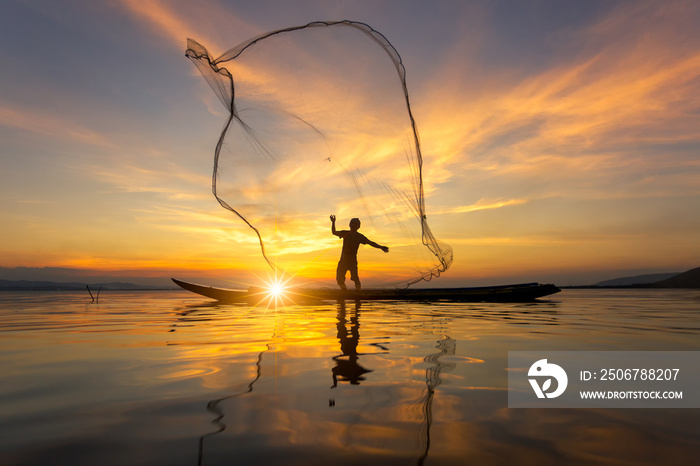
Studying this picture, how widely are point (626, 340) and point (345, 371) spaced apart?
646cm

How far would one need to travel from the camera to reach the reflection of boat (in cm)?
2191

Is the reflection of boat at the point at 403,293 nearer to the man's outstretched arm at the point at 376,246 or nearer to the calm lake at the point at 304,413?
the man's outstretched arm at the point at 376,246

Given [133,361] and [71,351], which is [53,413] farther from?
[71,351]

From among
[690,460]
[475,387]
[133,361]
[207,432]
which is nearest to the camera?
[690,460]

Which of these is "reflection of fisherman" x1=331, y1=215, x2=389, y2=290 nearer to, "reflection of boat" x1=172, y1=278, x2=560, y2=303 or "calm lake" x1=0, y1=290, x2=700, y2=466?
"reflection of boat" x1=172, y1=278, x2=560, y2=303

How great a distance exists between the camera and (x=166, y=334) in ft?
32.2

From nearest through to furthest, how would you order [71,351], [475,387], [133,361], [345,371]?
[475,387]
[345,371]
[133,361]
[71,351]

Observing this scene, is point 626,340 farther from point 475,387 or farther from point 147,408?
point 147,408

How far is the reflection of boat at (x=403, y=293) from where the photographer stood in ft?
71.9

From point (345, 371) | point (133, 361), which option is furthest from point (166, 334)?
point (345, 371)

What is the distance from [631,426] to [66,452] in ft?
14.5

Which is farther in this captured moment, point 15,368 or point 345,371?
point 15,368

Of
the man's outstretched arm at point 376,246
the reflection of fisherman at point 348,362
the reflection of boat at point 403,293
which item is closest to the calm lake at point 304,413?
the reflection of fisherman at point 348,362

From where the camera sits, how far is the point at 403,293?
22.6m
